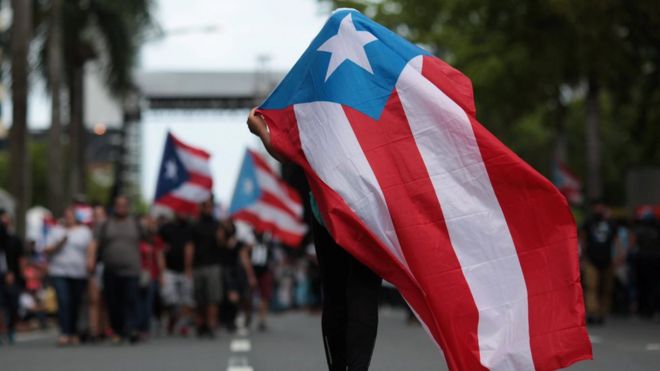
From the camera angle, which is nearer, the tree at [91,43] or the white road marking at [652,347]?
the white road marking at [652,347]

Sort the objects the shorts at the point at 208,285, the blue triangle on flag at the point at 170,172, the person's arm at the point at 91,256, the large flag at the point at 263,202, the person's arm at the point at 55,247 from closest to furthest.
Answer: the person's arm at the point at 91,256
the person's arm at the point at 55,247
the shorts at the point at 208,285
the blue triangle on flag at the point at 170,172
the large flag at the point at 263,202

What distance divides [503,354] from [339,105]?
1.61m

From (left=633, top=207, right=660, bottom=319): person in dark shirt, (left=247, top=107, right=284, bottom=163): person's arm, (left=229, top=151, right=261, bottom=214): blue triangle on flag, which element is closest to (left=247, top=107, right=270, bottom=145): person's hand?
(left=247, top=107, right=284, bottom=163): person's arm

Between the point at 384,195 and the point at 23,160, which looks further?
the point at 23,160

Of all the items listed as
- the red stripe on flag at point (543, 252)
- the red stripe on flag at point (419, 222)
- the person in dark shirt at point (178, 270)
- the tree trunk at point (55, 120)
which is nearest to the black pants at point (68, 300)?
the person in dark shirt at point (178, 270)

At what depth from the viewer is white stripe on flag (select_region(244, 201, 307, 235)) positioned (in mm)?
25203

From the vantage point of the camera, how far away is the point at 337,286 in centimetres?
849

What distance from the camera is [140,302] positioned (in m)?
19.6

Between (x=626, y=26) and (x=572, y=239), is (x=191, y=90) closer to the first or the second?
(x=626, y=26)

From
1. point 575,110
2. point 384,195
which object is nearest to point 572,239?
point 384,195

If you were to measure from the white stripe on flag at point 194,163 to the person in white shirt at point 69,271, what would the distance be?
338 centimetres

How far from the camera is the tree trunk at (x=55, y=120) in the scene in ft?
110

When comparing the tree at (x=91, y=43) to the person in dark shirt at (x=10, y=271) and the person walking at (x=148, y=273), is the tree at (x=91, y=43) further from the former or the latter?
the person in dark shirt at (x=10, y=271)

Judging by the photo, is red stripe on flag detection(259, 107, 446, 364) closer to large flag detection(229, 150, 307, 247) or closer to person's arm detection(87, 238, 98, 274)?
person's arm detection(87, 238, 98, 274)
